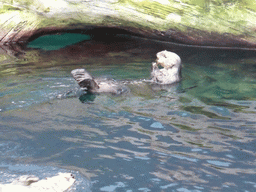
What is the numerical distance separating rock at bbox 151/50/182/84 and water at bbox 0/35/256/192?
16 centimetres

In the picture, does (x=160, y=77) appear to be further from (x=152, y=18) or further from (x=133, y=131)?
(x=152, y=18)

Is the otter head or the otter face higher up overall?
the otter face

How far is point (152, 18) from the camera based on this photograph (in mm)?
7668

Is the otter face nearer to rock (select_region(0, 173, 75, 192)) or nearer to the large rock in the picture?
the large rock

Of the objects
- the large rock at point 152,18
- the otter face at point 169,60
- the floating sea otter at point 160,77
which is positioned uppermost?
the large rock at point 152,18

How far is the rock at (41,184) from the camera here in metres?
2.47

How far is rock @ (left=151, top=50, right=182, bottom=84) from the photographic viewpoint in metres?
5.32

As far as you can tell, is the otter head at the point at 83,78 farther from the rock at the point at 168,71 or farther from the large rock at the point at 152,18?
the large rock at the point at 152,18

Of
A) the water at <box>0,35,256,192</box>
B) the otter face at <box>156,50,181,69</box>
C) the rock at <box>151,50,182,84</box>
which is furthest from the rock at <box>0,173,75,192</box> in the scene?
the otter face at <box>156,50,181,69</box>

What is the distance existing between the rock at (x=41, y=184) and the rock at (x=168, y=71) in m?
2.87

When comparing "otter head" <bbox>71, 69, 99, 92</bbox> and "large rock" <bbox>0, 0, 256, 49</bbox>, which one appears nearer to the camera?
"otter head" <bbox>71, 69, 99, 92</bbox>

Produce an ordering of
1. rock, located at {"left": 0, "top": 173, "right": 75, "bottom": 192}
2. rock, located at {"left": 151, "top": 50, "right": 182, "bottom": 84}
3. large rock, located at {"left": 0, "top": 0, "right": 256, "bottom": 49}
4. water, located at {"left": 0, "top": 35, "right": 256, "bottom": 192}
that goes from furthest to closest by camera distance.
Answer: large rock, located at {"left": 0, "top": 0, "right": 256, "bottom": 49} → rock, located at {"left": 151, "top": 50, "right": 182, "bottom": 84} → water, located at {"left": 0, "top": 35, "right": 256, "bottom": 192} → rock, located at {"left": 0, "top": 173, "right": 75, "bottom": 192}

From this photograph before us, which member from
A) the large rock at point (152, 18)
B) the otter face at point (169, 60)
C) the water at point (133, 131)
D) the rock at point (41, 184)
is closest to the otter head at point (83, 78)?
the water at point (133, 131)

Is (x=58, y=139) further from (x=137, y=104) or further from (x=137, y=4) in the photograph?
(x=137, y=4)
